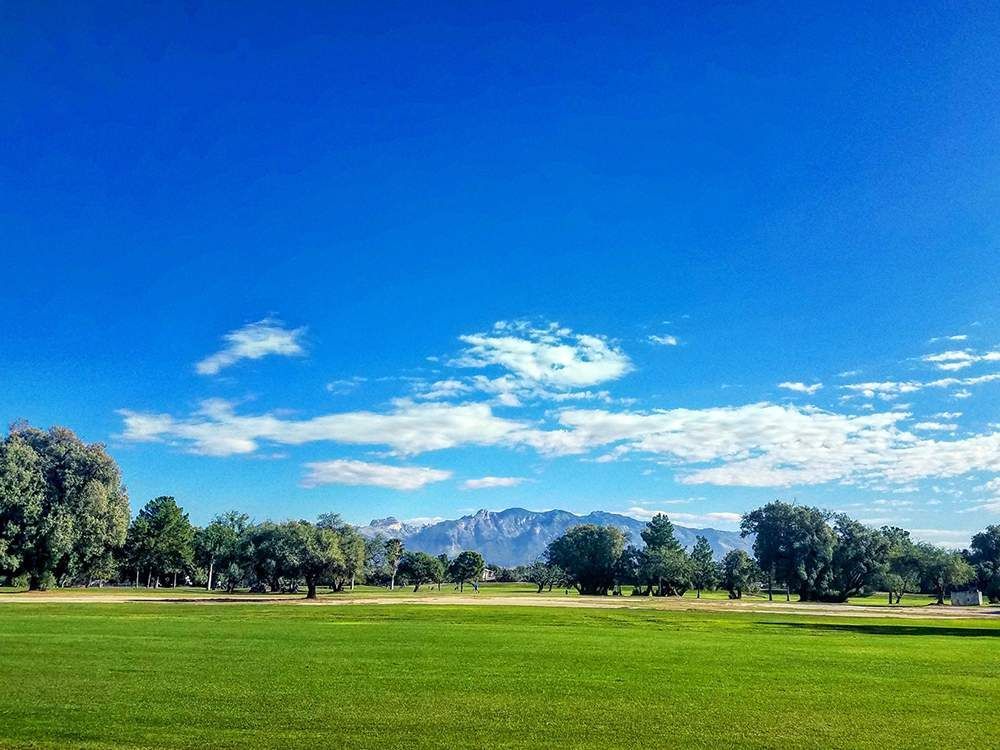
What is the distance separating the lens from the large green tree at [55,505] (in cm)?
7419

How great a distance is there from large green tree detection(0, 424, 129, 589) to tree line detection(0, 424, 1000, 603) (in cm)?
14

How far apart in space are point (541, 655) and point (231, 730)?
46.1 feet

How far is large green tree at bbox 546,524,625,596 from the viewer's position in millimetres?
131750

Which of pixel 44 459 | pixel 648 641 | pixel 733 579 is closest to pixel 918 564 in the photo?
pixel 733 579

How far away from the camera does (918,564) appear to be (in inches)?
4990

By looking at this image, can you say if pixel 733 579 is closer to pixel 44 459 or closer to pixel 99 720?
pixel 44 459

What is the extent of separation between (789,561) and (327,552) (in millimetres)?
73631

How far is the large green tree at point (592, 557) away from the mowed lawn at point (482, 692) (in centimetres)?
10298

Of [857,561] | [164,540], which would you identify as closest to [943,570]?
[857,561]

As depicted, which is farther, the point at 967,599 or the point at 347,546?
the point at 967,599

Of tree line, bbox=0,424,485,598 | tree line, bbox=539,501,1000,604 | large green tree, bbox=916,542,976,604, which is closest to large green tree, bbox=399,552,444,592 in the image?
tree line, bbox=539,501,1000,604

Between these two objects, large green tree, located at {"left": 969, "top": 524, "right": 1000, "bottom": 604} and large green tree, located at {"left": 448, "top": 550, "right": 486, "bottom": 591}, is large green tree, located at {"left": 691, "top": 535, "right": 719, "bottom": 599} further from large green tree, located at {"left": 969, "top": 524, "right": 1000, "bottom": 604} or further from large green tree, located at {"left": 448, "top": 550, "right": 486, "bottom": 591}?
large green tree, located at {"left": 448, "top": 550, "right": 486, "bottom": 591}

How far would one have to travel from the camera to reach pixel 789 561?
373ft

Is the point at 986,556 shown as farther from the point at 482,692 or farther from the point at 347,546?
the point at 482,692
